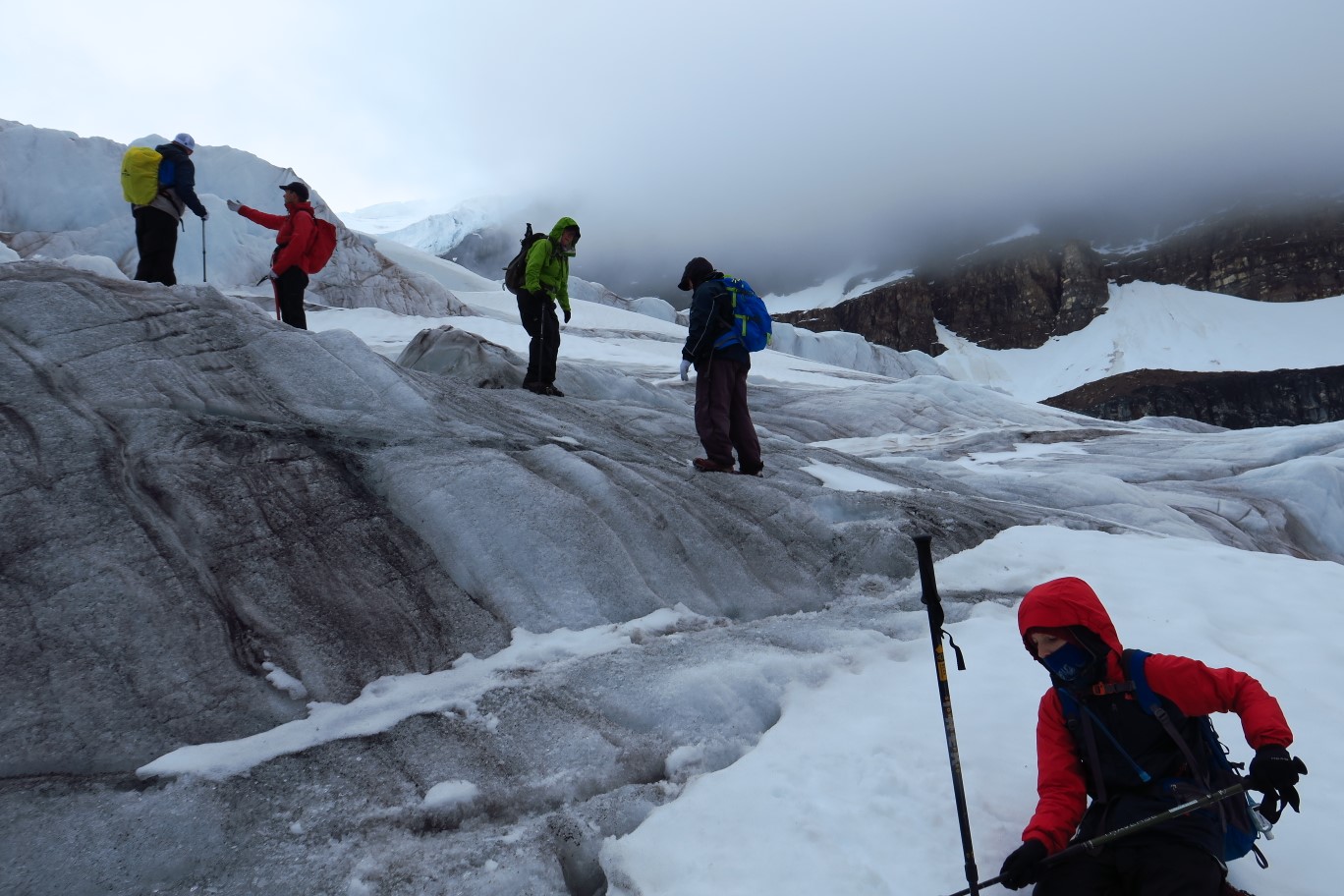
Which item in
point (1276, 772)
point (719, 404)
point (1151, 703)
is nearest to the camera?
point (1276, 772)

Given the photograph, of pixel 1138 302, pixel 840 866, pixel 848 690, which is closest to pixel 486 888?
pixel 840 866

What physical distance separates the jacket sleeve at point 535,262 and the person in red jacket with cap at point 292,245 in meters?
2.60

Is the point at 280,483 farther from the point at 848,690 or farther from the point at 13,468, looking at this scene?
the point at 848,690

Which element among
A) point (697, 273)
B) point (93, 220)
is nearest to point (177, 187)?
point (697, 273)

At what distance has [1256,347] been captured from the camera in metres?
122

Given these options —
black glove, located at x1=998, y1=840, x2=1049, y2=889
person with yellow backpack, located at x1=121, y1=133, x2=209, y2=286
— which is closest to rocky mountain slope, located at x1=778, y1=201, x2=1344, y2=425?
person with yellow backpack, located at x1=121, y1=133, x2=209, y2=286

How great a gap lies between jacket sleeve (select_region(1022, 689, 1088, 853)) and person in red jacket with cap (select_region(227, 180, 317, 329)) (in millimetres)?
9138

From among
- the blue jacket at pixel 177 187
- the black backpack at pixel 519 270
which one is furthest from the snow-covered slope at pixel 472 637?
the blue jacket at pixel 177 187

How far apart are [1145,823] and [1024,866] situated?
46 cm

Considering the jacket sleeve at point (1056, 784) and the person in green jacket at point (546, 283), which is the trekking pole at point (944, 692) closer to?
the jacket sleeve at point (1056, 784)

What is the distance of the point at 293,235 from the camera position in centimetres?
983

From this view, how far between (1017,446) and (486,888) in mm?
17243

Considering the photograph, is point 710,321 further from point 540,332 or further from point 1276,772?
point 1276,772

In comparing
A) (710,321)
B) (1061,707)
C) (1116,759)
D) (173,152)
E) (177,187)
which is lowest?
(1116,759)
